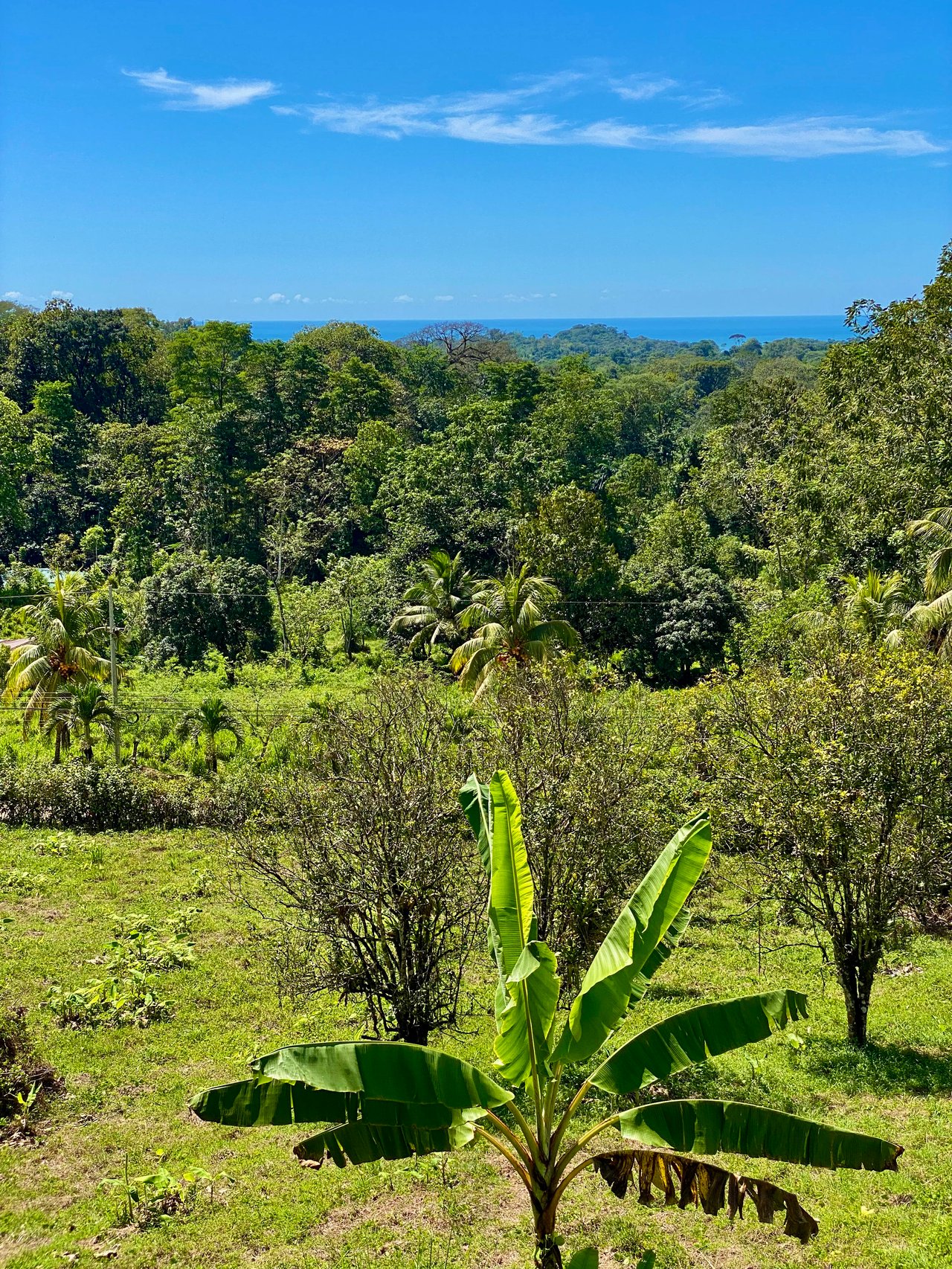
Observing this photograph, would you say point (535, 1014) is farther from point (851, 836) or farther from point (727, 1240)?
point (851, 836)

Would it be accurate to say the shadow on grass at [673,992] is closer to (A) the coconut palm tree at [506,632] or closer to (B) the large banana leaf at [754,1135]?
(B) the large banana leaf at [754,1135]

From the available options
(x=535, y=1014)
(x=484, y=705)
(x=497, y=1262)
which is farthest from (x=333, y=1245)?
(x=484, y=705)

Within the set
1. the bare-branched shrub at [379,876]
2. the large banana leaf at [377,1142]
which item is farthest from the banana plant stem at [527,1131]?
the bare-branched shrub at [379,876]

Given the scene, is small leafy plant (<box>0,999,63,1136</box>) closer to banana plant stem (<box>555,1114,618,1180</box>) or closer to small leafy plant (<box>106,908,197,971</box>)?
small leafy plant (<box>106,908,197,971</box>)

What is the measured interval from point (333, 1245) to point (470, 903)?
3134mm

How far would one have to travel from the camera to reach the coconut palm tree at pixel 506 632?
22.0 meters

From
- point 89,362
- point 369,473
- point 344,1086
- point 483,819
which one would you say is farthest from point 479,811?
point 89,362

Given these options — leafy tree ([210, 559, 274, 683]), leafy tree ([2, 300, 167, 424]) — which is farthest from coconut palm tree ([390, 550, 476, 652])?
leafy tree ([2, 300, 167, 424])

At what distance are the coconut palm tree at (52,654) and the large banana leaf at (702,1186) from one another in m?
21.1

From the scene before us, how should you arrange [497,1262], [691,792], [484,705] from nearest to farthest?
1. [497,1262]
2. [691,792]
3. [484,705]

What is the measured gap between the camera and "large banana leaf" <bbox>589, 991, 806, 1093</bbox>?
5.80 m

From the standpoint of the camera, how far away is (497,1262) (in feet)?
22.9

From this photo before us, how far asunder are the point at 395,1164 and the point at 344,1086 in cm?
393

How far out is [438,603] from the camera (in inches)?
1111
